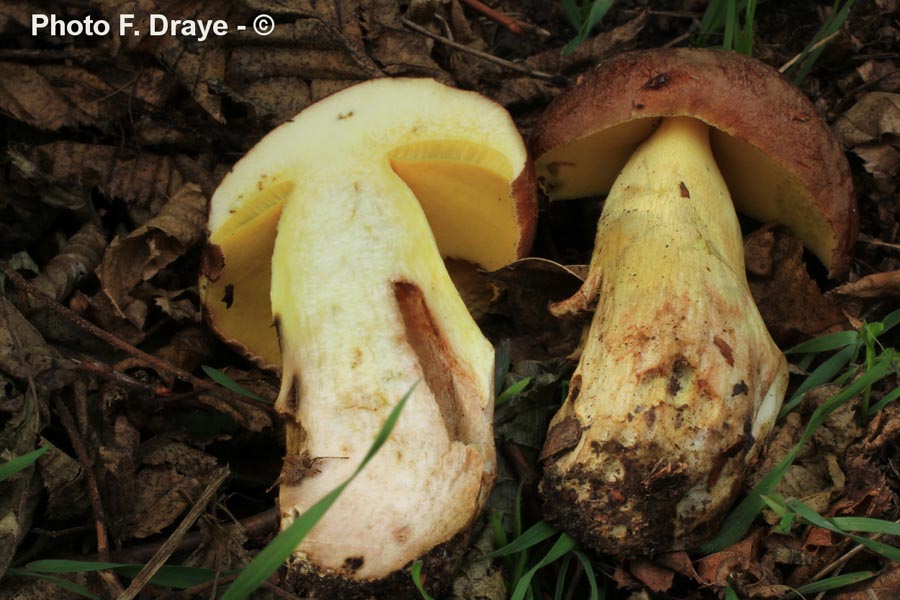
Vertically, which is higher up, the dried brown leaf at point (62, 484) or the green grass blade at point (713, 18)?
the green grass blade at point (713, 18)

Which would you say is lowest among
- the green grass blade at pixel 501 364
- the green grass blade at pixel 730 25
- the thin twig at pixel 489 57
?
the green grass blade at pixel 501 364

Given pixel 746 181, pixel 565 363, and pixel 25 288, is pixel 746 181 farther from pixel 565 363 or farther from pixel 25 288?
pixel 25 288

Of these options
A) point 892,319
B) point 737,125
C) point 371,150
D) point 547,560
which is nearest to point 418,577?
point 547,560

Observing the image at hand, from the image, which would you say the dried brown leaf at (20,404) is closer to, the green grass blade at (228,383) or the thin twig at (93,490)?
the thin twig at (93,490)

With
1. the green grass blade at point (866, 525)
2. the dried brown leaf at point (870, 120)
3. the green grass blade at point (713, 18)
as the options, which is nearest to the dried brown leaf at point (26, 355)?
the green grass blade at point (866, 525)

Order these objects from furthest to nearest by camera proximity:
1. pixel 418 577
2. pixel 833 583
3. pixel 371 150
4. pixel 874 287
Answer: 1. pixel 874 287
2. pixel 371 150
3. pixel 833 583
4. pixel 418 577

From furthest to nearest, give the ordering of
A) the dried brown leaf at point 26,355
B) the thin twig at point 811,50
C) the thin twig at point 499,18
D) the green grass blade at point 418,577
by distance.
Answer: the thin twig at point 499,18
the thin twig at point 811,50
the dried brown leaf at point 26,355
the green grass blade at point 418,577

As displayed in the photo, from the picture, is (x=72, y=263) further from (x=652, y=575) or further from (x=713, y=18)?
(x=713, y=18)

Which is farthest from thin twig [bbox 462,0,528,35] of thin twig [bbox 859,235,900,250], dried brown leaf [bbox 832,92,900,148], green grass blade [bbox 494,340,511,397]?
thin twig [bbox 859,235,900,250]
